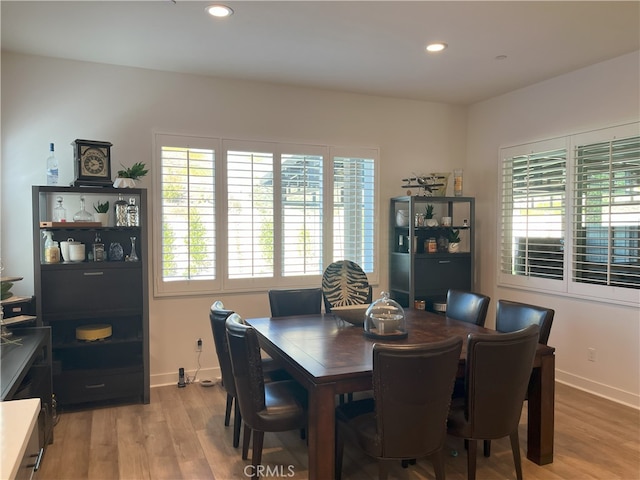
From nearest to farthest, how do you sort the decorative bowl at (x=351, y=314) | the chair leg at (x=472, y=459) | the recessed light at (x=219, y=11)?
1. the chair leg at (x=472, y=459)
2. the recessed light at (x=219, y=11)
3. the decorative bowl at (x=351, y=314)

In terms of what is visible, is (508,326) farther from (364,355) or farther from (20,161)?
(20,161)

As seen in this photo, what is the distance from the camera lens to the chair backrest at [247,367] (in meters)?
2.44

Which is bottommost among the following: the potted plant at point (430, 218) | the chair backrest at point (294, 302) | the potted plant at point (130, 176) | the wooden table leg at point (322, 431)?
the wooden table leg at point (322, 431)

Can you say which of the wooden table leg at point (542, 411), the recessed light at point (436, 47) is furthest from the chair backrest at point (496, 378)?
the recessed light at point (436, 47)

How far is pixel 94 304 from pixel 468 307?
113 inches

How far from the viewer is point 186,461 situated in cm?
291

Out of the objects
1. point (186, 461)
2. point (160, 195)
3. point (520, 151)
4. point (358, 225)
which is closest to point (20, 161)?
point (160, 195)

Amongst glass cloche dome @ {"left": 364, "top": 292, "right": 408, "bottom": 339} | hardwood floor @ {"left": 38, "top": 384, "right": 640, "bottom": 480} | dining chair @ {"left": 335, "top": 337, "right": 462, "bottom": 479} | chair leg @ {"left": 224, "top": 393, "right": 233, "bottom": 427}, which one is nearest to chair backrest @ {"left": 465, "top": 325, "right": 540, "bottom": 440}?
dining chair @ {"left": 335, "top": 337, "right": 462, "bottom": 479}

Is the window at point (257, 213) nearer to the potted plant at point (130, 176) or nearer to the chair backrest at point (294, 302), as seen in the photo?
the potted plant at point (130, 176)

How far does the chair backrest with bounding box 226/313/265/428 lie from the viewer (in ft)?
8.00

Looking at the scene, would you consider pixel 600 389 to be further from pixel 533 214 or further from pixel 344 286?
pixel 344 286

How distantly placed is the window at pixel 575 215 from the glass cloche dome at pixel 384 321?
→ 2088 mm

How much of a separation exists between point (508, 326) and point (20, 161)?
154 inches

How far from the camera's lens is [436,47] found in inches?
142
